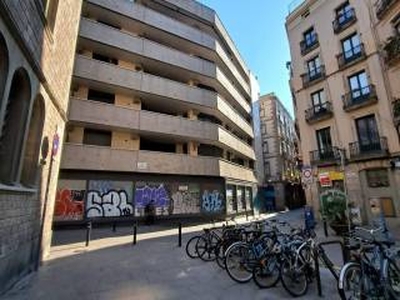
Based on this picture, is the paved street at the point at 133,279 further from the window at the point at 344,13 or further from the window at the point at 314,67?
the window at the point at 344,13

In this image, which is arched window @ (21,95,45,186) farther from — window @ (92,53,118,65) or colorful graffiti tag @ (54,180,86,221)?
window @ (92,53,118,65)

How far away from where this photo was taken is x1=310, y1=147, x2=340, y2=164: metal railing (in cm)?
1795

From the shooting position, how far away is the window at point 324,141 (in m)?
18.9

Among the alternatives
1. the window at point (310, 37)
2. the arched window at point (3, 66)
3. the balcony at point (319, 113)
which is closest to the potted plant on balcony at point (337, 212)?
the balcony at point (319, 113)

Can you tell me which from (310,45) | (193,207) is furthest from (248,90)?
(193,207)

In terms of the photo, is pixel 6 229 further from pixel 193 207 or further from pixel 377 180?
pixel 377 180

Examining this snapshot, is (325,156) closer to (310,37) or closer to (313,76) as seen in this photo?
(313,76)

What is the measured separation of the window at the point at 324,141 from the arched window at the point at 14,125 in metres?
18.8

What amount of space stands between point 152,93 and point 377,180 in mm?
15965

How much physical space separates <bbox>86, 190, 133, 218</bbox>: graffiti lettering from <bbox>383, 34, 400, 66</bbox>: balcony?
A: 18005 millimetres

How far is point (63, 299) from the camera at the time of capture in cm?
489

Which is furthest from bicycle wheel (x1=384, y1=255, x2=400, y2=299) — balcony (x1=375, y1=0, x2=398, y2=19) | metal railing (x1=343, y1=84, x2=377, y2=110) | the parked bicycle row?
balcony (x1=375, y1=0, x2=398, y2=19)

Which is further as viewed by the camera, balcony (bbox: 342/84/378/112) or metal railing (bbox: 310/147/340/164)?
metal railing (bbox: 310/147/340/164)

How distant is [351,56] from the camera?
18047 mm
